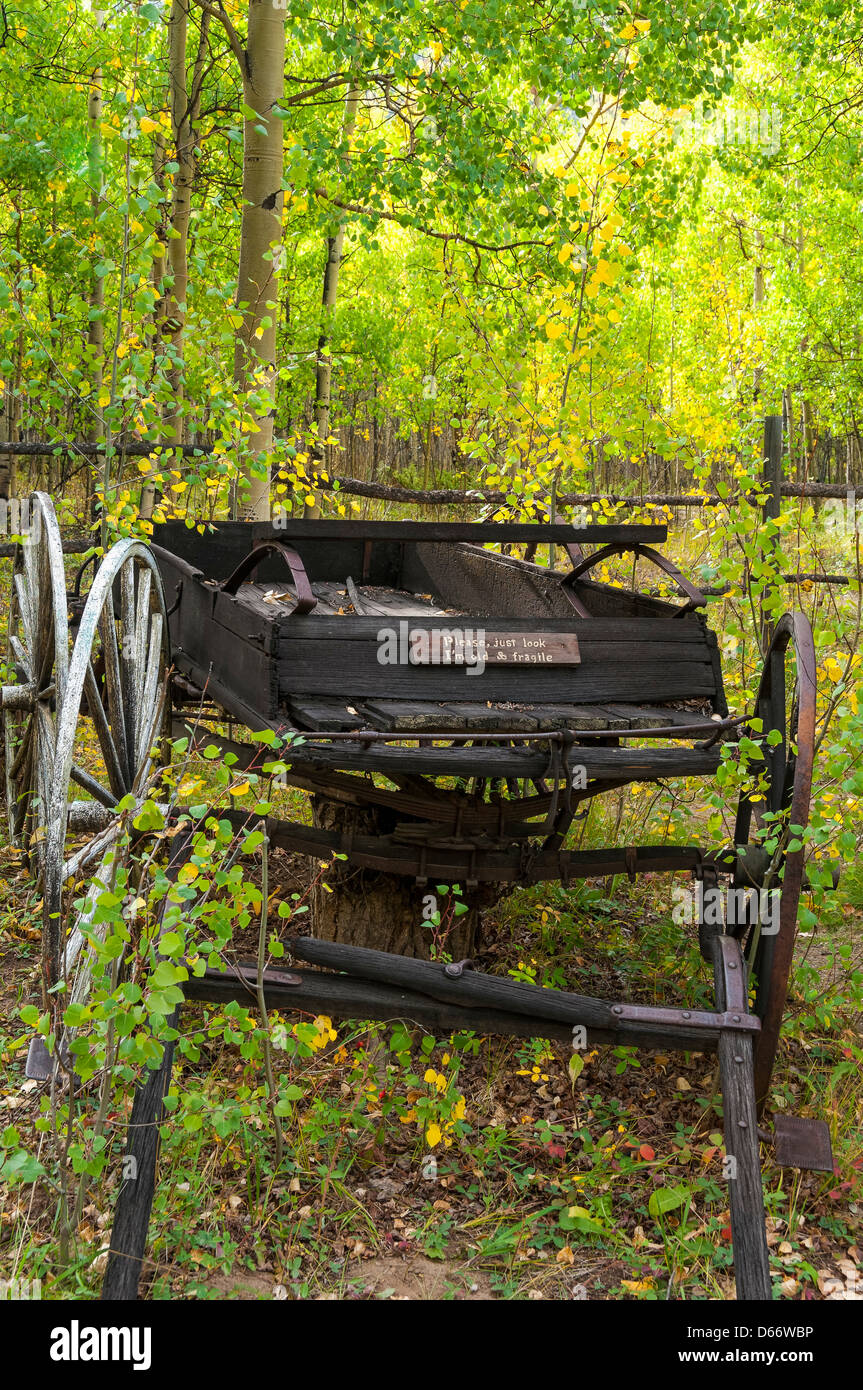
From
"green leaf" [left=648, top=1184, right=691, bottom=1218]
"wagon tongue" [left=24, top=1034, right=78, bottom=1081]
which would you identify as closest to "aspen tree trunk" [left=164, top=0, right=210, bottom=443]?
"wagon tongue" [left=24, top=1034, right=78, bottom=1081]

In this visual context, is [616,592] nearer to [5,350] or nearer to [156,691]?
[156,691]

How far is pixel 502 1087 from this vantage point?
4023mm

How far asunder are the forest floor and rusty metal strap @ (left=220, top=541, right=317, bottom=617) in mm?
1270

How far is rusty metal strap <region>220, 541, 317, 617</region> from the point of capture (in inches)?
134

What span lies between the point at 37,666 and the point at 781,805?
2.58 m

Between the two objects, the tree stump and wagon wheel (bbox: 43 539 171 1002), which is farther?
the tree stump

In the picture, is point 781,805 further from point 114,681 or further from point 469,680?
point 114,681

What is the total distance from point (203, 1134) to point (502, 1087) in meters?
1.13

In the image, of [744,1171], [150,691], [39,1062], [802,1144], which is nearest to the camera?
[744,1171]

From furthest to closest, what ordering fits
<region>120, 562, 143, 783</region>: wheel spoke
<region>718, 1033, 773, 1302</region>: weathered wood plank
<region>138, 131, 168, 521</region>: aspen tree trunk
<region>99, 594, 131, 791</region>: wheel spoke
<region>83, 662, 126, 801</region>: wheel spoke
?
<region>138, 131, 168, 521</region>: aspen tree trunk
<region>120, 562, 143, 783</region>: wheel spoke
<region>99, 594, 131, 791</region>: wheel spoke
<region>83, 662, 126, 801</region>: wheel spoke
<region>718, 1033, 773, 1302</region>: weathered wood plank

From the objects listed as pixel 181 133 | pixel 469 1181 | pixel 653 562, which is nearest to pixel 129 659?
pixel 653 562

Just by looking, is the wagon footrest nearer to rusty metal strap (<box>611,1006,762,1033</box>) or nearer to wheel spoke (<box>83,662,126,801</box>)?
rusty metal strap (<box>611,1006,762,1033</box>)

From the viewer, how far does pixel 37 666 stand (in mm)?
3801

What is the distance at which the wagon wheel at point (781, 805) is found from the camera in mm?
3072
